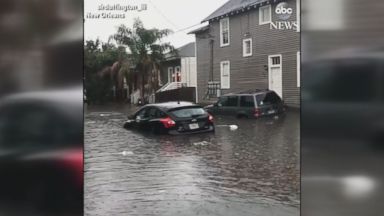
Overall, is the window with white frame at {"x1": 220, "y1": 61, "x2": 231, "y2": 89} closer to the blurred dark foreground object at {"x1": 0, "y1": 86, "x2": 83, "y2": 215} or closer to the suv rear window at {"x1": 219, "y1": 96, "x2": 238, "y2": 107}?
the suv rear window at {"x1": 219, "y1": 96, "x2": 238, "y2": 107}

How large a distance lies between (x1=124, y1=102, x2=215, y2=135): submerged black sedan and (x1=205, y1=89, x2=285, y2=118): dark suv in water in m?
0.11

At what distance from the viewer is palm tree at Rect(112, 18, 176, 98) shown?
3.50 metres

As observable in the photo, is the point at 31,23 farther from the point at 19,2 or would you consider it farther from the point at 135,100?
the point at 135,100

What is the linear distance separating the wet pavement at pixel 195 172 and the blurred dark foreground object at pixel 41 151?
634 mm

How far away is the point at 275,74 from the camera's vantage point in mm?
3814

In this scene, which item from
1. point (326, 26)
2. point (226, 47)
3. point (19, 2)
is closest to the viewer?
point (19, 2)

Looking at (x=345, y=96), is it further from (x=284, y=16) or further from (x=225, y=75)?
(x=225, y=75)

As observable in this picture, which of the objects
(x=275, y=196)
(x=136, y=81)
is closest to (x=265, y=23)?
(x=136, y=81)

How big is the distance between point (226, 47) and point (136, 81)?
850mm

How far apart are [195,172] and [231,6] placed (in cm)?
139

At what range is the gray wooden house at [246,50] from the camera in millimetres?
3746

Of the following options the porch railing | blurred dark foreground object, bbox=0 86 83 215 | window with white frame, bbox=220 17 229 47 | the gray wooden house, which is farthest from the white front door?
blurred dark foreground object, bbox=0 86 83 215

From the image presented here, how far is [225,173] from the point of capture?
3.76 metres

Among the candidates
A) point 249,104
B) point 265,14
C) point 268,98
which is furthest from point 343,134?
point 265,14
